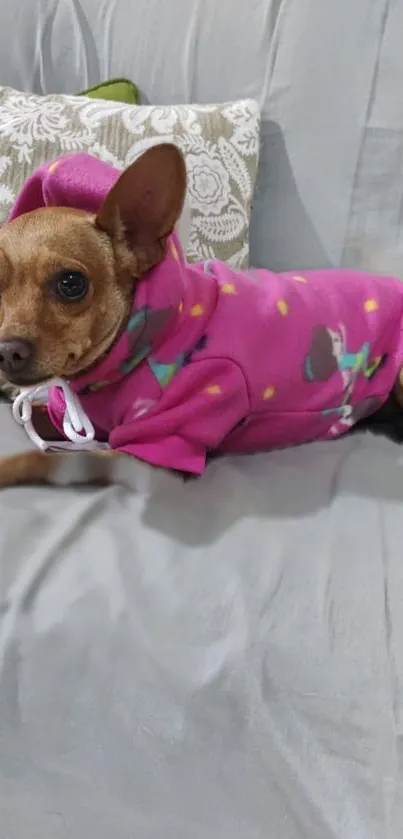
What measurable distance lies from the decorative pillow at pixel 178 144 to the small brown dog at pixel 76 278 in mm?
362

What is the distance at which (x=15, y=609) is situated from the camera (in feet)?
2.53

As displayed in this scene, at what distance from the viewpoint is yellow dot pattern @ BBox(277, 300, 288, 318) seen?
A: 1091mm

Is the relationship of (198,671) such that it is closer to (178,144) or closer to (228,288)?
(228,288)

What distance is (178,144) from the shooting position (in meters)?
1.30

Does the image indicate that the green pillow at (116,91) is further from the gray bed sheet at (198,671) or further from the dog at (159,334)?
the gray bed sheet at (198,671)

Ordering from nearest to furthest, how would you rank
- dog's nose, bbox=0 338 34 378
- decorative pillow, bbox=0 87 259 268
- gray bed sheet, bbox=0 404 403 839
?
gray bed sheet, bbox=0 404 403 839
dog's nose, bbox=0 338 34 378
decorative pillow, bbox=0 87 259 268

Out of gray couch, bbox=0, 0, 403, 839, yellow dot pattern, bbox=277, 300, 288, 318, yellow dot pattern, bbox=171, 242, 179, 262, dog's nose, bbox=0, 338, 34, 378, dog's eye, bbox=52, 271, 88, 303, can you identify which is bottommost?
gray couch, bbox=0, 0, 403, 839

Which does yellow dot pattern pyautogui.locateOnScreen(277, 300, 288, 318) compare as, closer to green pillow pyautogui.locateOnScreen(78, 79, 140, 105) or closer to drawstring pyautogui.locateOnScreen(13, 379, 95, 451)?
drawstring pyautogui.locateOnScreen(13, 379, 95, 451)

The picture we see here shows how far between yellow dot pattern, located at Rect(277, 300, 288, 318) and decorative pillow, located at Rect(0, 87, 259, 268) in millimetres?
265

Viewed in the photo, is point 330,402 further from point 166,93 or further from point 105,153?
point 166,93

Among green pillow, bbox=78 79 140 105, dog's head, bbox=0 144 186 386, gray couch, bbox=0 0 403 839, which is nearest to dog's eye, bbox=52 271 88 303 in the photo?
dog's head, bbox=0 144 186 386

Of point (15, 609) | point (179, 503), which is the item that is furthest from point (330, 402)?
point (15, 609)

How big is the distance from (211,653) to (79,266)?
457 millimetres

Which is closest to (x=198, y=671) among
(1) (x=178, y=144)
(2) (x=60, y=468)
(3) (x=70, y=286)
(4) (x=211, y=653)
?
(4) (x=211, y=653)
